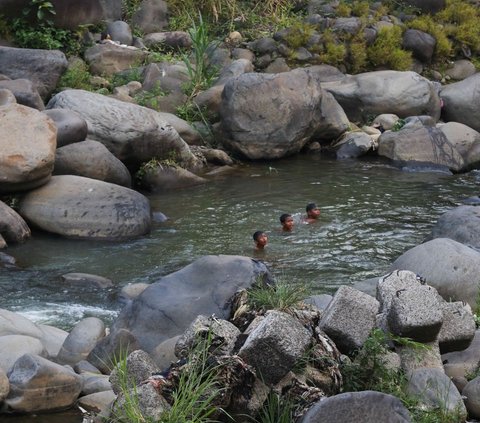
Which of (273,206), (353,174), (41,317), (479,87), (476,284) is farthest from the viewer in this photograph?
(479,87)

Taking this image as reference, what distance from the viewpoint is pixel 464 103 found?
18.0 meters

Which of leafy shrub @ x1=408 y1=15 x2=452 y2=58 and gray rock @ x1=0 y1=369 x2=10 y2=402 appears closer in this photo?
gray rock @ x1=0 y1=369 x2=10 y2=402

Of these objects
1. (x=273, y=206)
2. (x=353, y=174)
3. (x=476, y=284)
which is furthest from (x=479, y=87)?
(x=476, y=284)

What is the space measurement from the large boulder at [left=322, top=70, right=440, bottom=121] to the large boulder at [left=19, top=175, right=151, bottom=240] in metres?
6.93

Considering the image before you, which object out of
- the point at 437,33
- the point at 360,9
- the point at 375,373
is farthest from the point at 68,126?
the point at 437,33

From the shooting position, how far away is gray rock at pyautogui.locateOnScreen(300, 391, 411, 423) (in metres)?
4.86

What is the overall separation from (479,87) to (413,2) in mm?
4967

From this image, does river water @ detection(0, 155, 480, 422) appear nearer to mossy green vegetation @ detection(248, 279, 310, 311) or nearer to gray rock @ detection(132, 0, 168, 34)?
mossy green vegetation @ detection(248, 279, 310, 311)

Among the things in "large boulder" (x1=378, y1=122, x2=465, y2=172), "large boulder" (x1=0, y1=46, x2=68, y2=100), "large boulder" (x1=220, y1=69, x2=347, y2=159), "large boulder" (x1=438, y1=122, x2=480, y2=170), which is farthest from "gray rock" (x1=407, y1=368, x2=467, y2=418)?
"large boulder" (x1=0, y1=46, x2=68, y2=100)

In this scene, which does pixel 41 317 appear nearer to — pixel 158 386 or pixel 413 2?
pixel 158 386

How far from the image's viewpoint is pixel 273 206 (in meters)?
13.4

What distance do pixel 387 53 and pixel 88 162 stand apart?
29.7 ft

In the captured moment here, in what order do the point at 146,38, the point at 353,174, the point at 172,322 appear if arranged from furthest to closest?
the point at 146,38, the point at 353,174, the point at 172,322

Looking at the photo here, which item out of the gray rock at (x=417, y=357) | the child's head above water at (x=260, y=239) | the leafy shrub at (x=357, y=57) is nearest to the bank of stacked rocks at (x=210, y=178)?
the gray rock at (x=417, y=357)
